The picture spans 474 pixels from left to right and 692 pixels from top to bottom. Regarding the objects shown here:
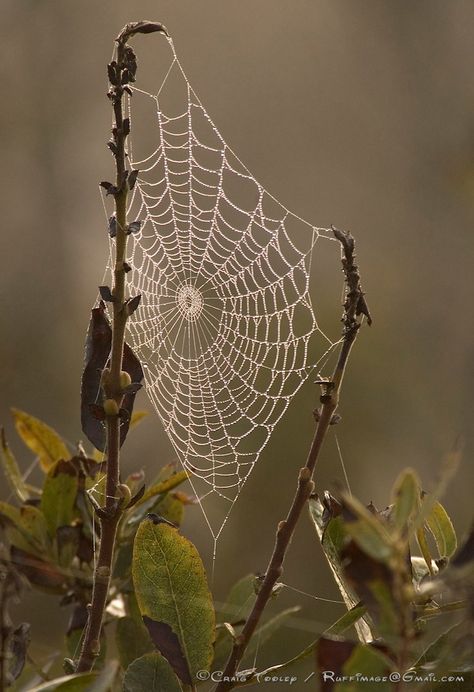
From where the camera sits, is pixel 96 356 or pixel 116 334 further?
pixel 96 356

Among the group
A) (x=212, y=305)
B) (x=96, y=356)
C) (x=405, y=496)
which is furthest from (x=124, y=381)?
(x=212, y=305)

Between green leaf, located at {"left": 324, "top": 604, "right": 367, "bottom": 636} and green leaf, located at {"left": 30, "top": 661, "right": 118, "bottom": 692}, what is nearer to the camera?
green leaf, located at {"left": 30, "top": 661, "right": 118, "bottom": 692}

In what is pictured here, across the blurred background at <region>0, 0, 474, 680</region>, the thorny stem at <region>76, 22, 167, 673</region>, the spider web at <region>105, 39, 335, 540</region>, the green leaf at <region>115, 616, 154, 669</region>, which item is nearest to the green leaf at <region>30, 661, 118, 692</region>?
the thorny stem at <region>76, 22, 167, 673</region>

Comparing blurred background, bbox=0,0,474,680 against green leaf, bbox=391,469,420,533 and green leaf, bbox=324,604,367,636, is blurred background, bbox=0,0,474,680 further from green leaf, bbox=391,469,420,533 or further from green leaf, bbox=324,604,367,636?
green leaf, bbox=391,469,420,533

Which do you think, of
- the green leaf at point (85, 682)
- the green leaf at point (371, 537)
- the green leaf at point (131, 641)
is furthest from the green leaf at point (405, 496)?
the green leaf at point (131, 641)

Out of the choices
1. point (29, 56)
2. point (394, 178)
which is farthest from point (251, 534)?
point (29, 56)

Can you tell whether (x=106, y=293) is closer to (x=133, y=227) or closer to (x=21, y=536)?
(x=133, y=227)

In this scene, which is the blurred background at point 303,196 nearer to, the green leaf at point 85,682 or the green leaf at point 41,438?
the green leaf at point 41,438
